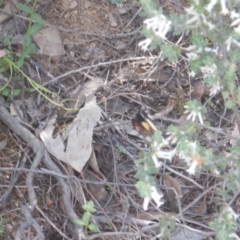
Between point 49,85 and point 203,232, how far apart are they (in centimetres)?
92

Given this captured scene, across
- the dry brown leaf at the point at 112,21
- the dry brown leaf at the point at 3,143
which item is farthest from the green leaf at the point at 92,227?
the dry brown leaf at the point at 112,21

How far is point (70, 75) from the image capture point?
300 centimetres

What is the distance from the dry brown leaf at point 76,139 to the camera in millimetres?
2705

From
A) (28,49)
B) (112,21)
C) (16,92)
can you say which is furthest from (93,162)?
(112,21)

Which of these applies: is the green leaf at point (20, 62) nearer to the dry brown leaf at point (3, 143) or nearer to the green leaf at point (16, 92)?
the green leaf at point (16, 92)

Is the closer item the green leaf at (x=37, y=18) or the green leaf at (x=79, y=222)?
the green leaf at (x=79, y=222)

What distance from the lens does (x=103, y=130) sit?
2.82m

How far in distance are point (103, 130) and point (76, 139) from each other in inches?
5.0

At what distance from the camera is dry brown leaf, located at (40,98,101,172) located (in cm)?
271

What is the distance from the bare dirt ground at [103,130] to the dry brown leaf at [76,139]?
0.04m

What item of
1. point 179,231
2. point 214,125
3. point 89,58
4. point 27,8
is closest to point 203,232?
point 179,231

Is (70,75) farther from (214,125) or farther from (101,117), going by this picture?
(214,125)

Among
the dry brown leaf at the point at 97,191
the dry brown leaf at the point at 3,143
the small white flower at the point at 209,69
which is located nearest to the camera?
the small white flower at the point at 209,69

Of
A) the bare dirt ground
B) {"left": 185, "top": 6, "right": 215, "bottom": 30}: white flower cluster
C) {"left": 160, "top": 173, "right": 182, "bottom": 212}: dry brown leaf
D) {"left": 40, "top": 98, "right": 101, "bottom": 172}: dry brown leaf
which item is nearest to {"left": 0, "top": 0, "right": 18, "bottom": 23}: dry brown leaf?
the bare dirt ground
